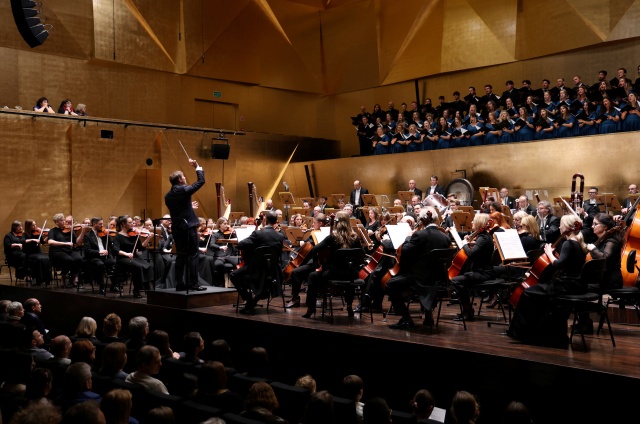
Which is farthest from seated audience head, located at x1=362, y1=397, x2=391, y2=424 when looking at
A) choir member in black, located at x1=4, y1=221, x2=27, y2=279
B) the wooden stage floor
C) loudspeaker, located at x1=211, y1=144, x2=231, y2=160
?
loudspeaker, located at x1=211, y1=144, x2=231, y2=160

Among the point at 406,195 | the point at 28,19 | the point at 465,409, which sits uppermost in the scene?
the point at 28,19

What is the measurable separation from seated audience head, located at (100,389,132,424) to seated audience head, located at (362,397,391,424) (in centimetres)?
123

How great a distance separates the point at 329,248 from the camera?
748 centimetres

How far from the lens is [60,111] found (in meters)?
14.4

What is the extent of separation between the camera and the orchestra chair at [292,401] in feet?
13.3

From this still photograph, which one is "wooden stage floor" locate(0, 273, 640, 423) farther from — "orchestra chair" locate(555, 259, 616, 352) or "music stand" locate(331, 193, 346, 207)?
"music stand" locate(331, 193, 346, 207)

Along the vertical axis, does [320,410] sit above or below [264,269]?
below

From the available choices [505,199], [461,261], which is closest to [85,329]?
[461,261]

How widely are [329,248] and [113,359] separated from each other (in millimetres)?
3456

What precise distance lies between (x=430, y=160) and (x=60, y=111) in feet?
28.7

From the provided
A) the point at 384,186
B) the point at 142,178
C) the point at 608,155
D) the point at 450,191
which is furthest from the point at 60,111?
the point at 608,155

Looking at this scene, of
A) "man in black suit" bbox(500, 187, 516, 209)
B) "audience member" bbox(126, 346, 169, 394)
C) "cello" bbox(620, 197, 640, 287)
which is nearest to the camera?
"audience member" bbox(126, 346, 169, 394)

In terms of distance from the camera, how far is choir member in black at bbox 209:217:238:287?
1027 cm

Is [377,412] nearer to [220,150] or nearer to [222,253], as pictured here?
[222,253]
